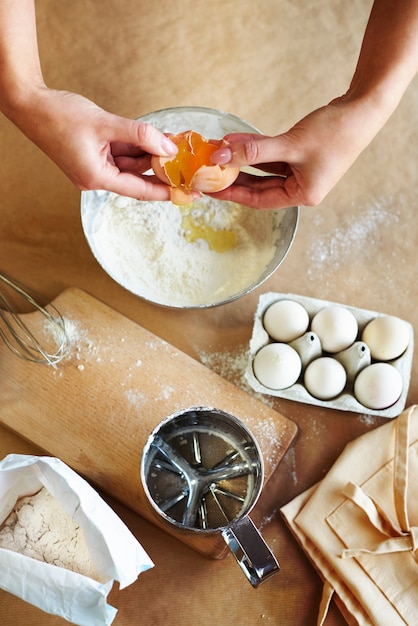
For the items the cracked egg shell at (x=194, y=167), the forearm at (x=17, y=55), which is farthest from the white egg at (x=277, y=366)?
the forearm at (x=17, y=55)

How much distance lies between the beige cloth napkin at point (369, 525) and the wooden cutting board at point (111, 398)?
78mm

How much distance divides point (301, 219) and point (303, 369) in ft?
0.88

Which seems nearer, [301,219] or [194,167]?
[194,167]

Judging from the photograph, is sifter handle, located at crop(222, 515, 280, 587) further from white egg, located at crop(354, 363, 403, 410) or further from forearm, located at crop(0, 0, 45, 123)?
forearm, located at crop(0, 0, 45, 123)

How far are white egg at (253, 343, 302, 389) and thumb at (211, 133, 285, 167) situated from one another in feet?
0.88

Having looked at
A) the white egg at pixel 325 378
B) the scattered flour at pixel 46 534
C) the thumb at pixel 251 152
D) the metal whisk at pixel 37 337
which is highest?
the thumb at pixel 251 152

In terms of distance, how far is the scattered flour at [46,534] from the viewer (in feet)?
2.51

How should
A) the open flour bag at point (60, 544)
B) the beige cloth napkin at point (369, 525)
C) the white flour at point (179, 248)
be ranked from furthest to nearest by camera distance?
the white flour at point (179, 248), the beige cloth napkin at point (369, 525), the open flour bag at point (60, 544)

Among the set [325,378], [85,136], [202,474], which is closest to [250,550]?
[202,474]

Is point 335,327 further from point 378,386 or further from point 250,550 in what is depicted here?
point 250,550

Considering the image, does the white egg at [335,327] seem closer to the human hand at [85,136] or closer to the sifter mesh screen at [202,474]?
the sifter mesh screen at [202,474]

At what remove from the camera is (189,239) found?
0.95m

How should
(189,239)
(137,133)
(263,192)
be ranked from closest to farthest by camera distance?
(137,133) → (263,192) → (189,239)

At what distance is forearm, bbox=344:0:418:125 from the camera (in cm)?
77
